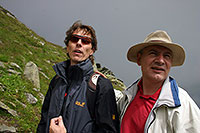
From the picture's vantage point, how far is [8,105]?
5.86m

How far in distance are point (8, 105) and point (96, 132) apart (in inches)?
191

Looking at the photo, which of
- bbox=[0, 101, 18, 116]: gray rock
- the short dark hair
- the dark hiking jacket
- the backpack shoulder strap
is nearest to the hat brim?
the short dark hair

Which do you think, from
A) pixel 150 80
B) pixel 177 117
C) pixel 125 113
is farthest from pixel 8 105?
pixel 177 117

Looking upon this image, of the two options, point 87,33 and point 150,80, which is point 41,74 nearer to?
point 87,33

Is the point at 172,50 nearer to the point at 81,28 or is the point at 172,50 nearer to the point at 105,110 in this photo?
the point at 105,110

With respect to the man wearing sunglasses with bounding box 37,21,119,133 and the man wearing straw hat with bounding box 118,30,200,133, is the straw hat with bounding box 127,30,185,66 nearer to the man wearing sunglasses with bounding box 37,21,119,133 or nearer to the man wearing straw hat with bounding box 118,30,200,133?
the man wearing straw hat with bounding box 118,30,200,133

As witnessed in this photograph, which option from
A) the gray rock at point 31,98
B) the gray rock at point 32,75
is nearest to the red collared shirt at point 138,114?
the gray rock at point 31,98

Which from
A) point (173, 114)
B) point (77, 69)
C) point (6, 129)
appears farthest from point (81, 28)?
point (6, 129)

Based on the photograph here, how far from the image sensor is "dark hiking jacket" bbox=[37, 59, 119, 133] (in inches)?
99.2

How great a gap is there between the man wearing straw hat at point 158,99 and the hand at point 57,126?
3.68ft

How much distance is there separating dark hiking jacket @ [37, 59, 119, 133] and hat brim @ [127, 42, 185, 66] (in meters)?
1.09

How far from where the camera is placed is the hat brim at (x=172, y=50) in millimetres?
2842

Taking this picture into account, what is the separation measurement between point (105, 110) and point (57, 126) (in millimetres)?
849

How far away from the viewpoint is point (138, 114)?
2.79 metres
